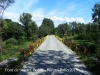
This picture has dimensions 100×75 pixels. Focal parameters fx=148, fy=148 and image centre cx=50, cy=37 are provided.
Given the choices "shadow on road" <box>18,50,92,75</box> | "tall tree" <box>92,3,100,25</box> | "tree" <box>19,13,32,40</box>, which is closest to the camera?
"shadow on road" <box>18,50,92,75</box>

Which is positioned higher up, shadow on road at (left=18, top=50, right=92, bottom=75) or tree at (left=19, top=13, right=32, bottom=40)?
tree at (left=19, top=13, right=32, bottom=40)

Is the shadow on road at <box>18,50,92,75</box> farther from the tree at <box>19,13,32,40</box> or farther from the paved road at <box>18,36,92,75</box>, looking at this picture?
the tree at <box>19,13,32,40</box>

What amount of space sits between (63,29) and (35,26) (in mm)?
36648

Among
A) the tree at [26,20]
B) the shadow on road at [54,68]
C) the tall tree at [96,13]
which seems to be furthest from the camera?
the tree at [26,20]

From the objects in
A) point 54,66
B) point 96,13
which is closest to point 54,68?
point 54,66

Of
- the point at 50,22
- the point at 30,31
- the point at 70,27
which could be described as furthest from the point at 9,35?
the point at 50,22

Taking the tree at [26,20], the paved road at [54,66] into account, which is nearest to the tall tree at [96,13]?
the tree at [26,20]

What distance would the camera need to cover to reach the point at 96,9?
6316 centimetres

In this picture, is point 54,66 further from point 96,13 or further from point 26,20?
point 26,20

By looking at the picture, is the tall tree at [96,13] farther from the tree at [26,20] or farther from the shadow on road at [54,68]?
the shadow on road at [54,68]

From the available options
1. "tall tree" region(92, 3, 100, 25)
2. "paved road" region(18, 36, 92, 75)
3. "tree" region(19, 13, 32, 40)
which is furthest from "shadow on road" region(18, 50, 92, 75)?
"tree" region(19, 13, 32, 40)

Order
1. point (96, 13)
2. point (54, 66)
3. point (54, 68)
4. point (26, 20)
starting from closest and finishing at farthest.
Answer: point (54, 68) → point (54, 66) → point (96, 13) → point (26, 20)

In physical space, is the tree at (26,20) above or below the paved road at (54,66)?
above

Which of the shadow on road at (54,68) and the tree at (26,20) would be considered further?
Answer: the tree at (26,20)
